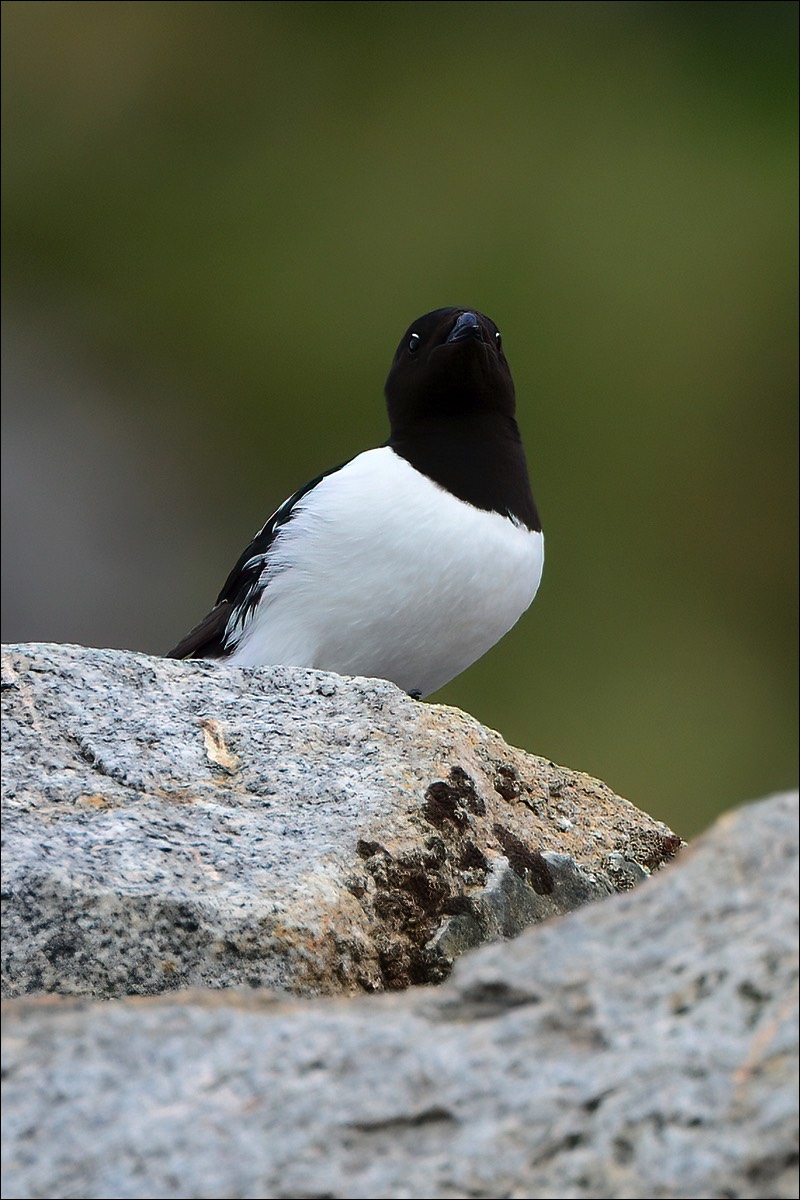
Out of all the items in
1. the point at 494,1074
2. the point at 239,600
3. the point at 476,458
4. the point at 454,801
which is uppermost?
the point at 476,458

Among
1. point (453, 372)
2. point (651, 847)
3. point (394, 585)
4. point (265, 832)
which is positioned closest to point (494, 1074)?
point (265, 832)

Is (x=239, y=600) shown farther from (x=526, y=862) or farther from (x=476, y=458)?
(x=526, y=862)

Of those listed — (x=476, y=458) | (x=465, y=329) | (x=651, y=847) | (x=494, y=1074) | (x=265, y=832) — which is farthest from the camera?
(x=465, y=329)

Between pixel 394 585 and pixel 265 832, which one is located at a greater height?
pixel 394 585

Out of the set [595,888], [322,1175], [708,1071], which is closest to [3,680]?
[595,888]

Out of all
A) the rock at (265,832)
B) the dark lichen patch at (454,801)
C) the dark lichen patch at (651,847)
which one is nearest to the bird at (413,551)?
the rock at (265,832)

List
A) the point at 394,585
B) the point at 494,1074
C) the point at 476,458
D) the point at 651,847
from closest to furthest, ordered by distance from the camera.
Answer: the point at 494,1074 → the point at 651,847 → the point at 394,585 → the point at 476,458

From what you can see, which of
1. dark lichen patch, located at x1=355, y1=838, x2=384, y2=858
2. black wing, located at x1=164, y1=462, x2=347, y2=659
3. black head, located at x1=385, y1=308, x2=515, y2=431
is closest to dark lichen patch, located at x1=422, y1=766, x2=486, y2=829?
dark lichen patch, located at x1=355, y1=838, x2=384, y2=858

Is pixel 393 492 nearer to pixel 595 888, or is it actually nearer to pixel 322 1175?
pixel 595 888
